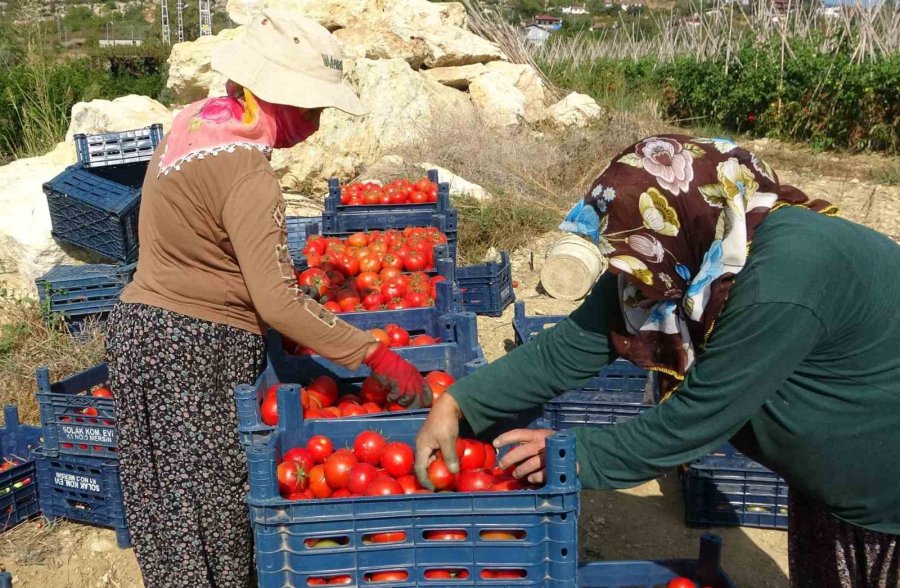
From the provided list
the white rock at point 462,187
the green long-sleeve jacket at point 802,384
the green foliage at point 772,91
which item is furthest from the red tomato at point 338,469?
the green foliage at point 772,91

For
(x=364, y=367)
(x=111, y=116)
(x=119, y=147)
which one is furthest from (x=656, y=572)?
(x=111, y=116)

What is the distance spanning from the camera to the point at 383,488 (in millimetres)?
2143

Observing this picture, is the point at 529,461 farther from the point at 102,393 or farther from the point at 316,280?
the point at 102,393

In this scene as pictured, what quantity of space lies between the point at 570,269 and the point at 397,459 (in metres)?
5.08

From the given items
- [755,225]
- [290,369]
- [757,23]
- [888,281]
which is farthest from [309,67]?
[757,23]

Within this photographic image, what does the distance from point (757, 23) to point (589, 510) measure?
571 inches

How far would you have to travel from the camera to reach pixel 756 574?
356 centimetres

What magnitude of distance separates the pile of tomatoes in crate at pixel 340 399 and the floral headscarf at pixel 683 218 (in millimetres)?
1047

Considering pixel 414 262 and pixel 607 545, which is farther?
pixel 414 262

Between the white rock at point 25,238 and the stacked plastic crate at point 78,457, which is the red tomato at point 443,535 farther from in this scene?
the white rock at point 25,238

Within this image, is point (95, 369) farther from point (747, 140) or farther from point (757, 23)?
point (757, 23)

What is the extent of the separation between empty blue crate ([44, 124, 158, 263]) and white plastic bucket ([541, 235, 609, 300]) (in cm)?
351

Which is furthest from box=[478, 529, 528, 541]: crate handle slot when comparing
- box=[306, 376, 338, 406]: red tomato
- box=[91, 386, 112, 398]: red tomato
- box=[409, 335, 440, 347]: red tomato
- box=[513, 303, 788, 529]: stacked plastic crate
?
box=[91, 386, 112, 398]: red tomato

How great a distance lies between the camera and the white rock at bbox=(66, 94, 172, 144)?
26.8 feet
